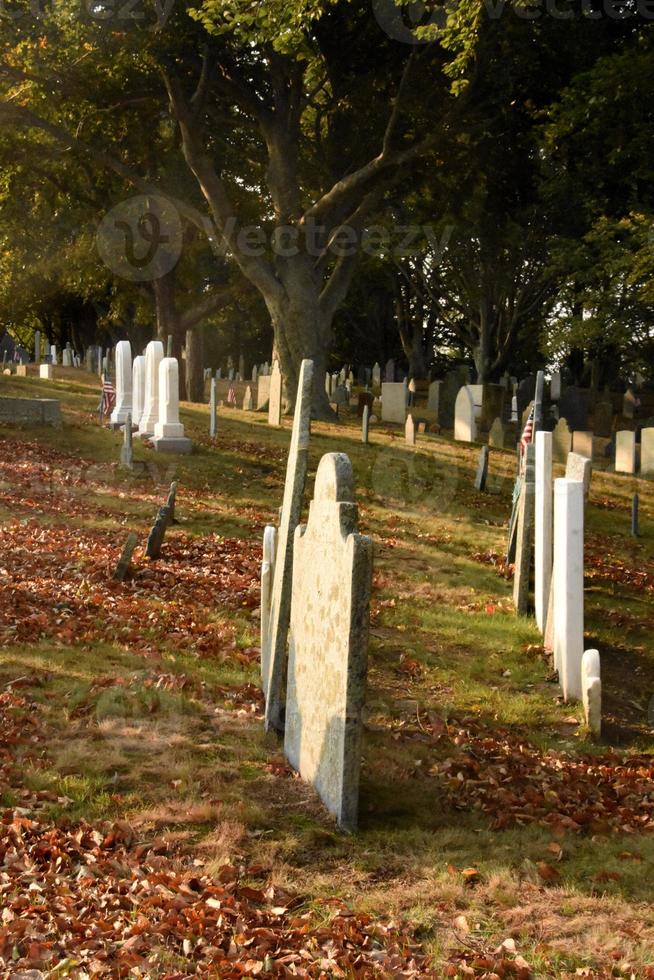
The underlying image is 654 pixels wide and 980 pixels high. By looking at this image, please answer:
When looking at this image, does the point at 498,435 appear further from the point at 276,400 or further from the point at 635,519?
the point at 635,519

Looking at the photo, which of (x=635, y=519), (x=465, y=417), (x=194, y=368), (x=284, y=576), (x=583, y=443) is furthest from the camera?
(x=194, y=368)

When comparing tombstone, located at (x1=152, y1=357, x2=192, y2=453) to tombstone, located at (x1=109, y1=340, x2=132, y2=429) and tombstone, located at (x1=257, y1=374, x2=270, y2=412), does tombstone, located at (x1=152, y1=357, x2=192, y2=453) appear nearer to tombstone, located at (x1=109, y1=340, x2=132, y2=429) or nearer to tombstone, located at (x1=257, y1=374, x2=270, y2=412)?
tombstone, located at (x1=109, y1=340, x2=132, y2=429)

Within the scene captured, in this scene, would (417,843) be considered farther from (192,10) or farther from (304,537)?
(192,10)

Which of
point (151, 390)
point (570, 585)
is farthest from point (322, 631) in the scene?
point (151, 390)

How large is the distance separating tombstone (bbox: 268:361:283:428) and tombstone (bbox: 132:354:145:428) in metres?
3.26

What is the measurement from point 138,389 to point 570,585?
14667 mm

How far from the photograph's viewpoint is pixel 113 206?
98.4 feet

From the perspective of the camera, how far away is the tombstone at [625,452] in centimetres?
2209

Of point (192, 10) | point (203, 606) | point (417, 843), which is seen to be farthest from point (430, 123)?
point (417, 843)

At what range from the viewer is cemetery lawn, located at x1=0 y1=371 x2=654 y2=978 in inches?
190

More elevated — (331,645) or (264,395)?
(264,395)

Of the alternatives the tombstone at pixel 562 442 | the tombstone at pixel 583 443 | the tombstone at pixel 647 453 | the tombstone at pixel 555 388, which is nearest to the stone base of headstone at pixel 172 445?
the tombstone at pixel 562 442

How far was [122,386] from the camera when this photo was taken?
22.4 meters

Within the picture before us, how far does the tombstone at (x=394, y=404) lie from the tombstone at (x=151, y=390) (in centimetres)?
762
